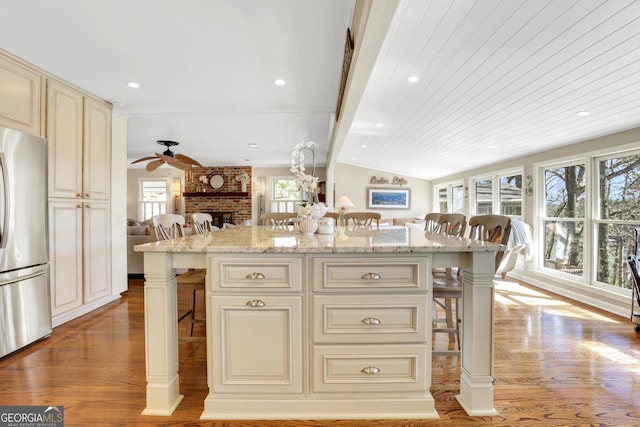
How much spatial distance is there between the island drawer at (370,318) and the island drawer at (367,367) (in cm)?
5

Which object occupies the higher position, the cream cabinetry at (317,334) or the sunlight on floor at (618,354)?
the cream cabinetry at (317,334)

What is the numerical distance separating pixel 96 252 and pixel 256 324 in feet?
9.19

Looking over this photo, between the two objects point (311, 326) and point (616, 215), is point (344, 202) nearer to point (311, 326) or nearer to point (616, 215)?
point (616, 215)

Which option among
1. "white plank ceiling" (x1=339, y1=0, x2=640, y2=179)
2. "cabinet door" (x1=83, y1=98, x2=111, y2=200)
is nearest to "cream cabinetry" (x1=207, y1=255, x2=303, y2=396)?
"white plank ceiling" (x1=339, y1=0, x2=640, y2=179)

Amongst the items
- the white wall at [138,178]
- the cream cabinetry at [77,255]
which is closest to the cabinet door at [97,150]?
the cream cabinetry at [77,255]

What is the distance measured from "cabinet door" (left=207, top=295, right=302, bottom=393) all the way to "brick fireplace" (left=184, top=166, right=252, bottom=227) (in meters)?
7.55

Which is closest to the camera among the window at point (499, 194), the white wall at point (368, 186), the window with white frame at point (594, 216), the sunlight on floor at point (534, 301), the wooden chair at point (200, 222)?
the wooden chair at point (200, 222)

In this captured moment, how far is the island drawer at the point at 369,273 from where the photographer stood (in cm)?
158

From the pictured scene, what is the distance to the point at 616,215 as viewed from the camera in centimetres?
348

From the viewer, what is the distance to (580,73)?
7.59 feet

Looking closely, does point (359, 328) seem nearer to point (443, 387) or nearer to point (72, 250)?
point (443, 387)

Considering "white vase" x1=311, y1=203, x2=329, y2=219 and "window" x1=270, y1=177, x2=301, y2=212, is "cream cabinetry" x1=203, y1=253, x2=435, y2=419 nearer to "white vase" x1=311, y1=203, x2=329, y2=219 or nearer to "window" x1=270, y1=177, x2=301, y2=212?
"white vase" x1=311, y1=203, x2=329, y2=219

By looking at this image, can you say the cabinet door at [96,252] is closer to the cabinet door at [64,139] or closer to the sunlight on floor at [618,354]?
the cabinet door at [64,139]

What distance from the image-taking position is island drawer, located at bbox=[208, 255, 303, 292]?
5.17 ft
